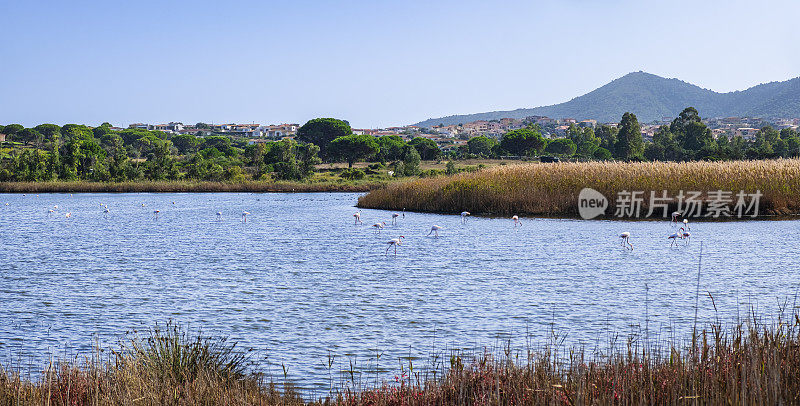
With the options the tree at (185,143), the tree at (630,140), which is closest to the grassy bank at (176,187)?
the tree at (630,140)

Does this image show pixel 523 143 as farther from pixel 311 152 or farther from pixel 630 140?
pixel 311 152

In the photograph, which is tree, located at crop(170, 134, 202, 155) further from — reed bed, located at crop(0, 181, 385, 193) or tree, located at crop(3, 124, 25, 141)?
reed bed, located at crop(0, 181, 385, 193)

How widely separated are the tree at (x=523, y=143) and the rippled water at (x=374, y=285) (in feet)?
272

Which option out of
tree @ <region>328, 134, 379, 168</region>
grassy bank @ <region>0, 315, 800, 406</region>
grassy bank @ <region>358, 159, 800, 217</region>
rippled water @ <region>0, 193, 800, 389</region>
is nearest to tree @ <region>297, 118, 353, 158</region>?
tree @ <region>328, 134, 379, 168</region>

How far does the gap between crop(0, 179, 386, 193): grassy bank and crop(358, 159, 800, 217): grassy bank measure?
90.4ft

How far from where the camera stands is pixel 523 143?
108125 millimetres

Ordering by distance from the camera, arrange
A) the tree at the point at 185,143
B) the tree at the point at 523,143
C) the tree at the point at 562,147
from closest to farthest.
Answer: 1. the tree at the point at 523,143
2. the tree at the point at 562,147
3. the tree at the point at 185,143

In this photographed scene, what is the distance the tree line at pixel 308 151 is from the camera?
226ft

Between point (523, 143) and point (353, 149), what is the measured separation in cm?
2699

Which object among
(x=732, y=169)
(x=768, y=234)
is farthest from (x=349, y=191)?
(x=768, y=234)

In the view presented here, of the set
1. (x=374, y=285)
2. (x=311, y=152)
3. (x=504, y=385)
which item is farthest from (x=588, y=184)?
(x=311, y=152)

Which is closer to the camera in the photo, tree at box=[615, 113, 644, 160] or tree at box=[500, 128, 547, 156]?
tree at box=[615, 113, 644, 160]

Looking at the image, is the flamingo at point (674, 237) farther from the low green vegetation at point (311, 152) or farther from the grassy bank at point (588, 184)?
the low green vegetation at point (311, 152)

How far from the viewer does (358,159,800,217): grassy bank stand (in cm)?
2761
